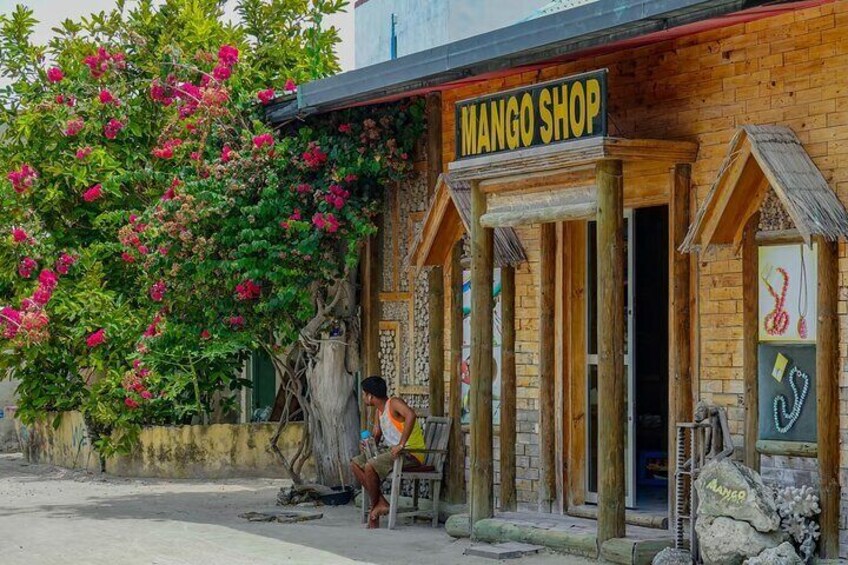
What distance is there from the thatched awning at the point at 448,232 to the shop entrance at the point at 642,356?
2.27 ft

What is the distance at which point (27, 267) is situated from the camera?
19.1m

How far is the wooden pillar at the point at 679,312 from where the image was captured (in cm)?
1126

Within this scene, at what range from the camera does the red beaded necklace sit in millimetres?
10461

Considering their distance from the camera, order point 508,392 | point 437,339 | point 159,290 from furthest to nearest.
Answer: point 159,290 < point 437,339 < point 508,392

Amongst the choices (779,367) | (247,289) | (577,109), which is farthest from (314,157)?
(779,367)

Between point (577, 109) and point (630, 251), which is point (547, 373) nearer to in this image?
point (630, 251)

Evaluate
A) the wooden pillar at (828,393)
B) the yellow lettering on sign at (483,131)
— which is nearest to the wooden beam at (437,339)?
the yellow lettering on sign at (483,131)

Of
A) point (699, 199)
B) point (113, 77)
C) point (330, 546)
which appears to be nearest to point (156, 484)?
point (113, 77)

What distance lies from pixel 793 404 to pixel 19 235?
1115cm

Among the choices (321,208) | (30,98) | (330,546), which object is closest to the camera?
(330,546)

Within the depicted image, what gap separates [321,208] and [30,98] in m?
6.37

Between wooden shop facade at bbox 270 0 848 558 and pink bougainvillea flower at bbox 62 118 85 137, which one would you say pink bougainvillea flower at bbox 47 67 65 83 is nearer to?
pink bougainvillea flower at bbox 62 118 85 137

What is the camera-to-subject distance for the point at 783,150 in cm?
1019

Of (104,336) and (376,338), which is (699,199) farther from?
(104,336)
